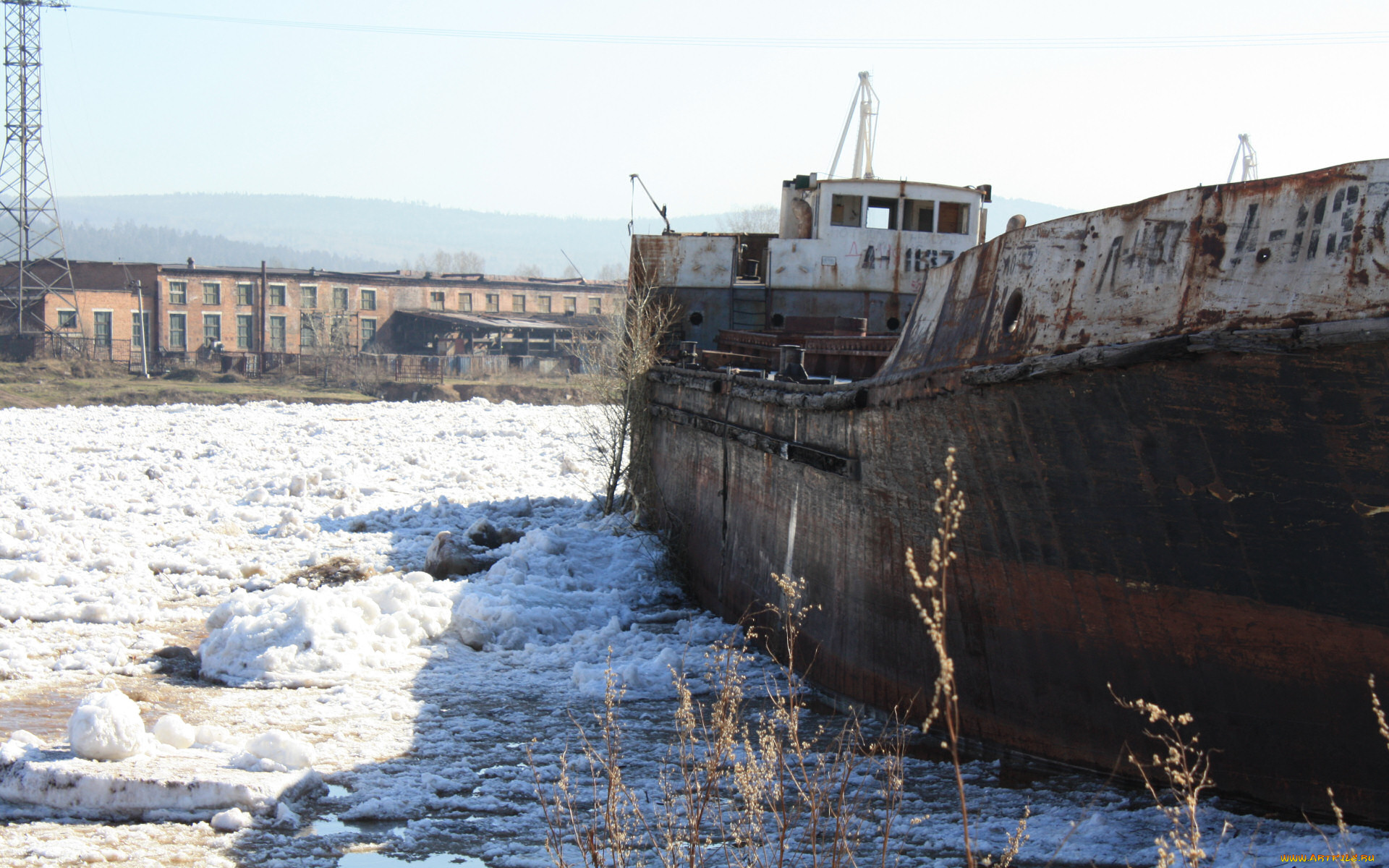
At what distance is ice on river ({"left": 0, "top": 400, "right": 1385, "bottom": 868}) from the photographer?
15.9 ft

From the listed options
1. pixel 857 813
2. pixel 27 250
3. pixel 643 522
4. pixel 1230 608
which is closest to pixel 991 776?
pixel 857 813

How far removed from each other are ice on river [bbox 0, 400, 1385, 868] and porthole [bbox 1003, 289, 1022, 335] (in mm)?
2253

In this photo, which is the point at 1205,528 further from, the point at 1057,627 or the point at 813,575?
the point at 813,575

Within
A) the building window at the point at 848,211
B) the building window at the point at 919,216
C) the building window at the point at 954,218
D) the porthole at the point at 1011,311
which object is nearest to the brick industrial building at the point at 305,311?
the building window at the point at 848,211

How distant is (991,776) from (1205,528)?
1.80 meters

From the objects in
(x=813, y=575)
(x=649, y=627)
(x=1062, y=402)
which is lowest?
(x=649, y=627)

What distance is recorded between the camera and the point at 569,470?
1986cm

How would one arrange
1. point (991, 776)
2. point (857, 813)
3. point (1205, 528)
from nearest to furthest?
point (1205, 528), point (857, 813), point (991, 776)

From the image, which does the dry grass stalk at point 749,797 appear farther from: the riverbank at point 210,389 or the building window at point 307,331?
the building window at point 307,331

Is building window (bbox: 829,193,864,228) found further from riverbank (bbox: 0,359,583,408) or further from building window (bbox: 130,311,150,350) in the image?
building window (bbox: 130,311,150,350)

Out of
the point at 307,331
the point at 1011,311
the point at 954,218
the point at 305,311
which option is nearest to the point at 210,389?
the point at 307,331

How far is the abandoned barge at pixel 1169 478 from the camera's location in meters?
4.09

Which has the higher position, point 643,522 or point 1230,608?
point 1230,608

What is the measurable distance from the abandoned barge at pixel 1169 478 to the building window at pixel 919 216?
5.84m
